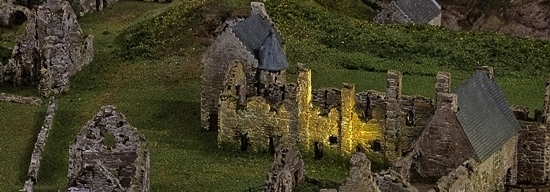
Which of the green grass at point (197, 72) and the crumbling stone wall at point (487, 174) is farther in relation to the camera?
the green grass at point (197, 72)

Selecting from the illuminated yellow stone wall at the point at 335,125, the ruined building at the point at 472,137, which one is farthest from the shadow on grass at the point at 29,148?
the ruined building at the point at 472,137

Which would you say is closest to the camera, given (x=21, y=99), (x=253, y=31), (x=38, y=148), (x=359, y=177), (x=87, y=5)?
(x=359, y=177)

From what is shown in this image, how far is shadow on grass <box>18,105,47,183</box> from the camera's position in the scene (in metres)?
46.8

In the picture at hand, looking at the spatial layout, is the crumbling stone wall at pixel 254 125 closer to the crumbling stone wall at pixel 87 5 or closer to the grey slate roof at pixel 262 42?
the grey slate roof at pixel 262 42

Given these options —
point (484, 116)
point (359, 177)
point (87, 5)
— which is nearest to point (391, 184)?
point (359, 177)

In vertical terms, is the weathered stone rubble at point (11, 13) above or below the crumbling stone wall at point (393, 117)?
above

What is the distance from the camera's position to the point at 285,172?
39656 mm

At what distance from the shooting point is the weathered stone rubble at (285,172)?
39.5 meters

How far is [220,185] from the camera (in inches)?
1784

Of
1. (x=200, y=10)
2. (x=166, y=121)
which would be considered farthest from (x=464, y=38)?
(x=166, y=121)

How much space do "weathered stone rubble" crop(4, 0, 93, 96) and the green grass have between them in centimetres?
71

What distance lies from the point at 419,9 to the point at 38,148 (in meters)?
34.8

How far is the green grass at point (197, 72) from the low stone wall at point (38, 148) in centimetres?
34

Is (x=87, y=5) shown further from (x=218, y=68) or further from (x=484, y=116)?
(x=484, y=116)
